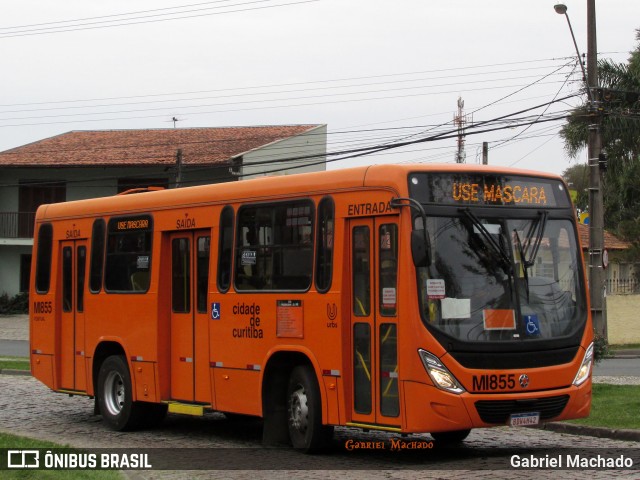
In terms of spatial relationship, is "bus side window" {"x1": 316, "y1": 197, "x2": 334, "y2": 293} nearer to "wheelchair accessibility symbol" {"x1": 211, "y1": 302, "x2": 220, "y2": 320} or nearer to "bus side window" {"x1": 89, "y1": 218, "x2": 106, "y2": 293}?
"wheelchair accessibility symbol" {"x1": 211, "y1": 302, "x2": 220, "y2": 320}

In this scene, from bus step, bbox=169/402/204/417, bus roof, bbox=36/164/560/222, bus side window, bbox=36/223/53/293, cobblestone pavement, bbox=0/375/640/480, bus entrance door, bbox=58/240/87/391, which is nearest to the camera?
cobblestone pavement, bbox=0/375/640/480

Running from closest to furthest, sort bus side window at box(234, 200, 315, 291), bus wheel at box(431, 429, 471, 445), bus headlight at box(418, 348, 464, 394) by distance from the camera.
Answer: bus headlight at box(418, 348, 464, 394) → bus side window at box(234, 200, 315, 291) → bus wheel at box(431, 429, 471, 445)

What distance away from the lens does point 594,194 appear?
2256cm

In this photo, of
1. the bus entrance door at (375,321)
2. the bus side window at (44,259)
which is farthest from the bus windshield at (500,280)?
the bus side window at (44,259)

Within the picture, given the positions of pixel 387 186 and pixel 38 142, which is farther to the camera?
pixel 38 142

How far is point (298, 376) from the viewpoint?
12008 millimetres

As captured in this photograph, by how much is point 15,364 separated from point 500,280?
55.6 feet

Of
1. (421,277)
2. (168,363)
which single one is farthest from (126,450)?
(421,277)

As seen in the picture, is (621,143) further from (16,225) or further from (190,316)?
(190,316)

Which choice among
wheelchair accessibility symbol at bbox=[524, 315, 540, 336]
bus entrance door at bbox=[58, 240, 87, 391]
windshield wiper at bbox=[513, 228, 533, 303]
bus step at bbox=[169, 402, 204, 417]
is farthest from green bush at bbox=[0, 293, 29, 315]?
wheelchair accessibility symbol at bbox=[524, 315, 540, 336]

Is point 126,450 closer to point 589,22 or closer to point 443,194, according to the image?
point 443,194

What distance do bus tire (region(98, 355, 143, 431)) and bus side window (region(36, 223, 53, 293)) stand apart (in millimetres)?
2068

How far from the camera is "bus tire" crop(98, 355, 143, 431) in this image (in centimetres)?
1470

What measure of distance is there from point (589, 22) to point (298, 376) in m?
14.4
